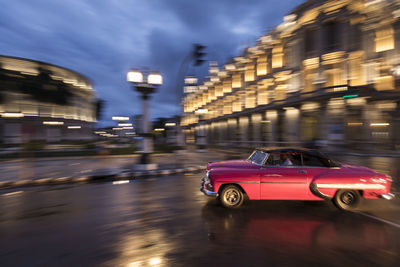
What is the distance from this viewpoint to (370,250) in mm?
3453

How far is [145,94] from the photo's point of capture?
41.9 ft

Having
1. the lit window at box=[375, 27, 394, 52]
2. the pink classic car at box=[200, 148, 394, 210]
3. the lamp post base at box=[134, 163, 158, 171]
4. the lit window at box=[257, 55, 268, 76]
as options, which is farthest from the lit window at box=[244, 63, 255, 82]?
the pink classic car at box=[200, 148, 394, 210]

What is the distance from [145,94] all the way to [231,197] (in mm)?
9179

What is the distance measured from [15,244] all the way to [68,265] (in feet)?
4.72

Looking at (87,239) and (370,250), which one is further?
(87,239)

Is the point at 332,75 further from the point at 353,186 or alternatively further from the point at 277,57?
the point at 353,186

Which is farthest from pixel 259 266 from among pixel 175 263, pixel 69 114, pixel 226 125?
pixel 69 114

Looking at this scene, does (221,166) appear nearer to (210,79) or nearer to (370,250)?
(370,250)

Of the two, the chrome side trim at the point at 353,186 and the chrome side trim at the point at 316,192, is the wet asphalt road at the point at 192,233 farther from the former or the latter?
the chrome side trim at the point at 353,186

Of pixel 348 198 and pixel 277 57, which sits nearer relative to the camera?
pixel 348 198

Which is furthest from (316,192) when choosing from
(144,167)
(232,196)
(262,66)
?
(262,66)

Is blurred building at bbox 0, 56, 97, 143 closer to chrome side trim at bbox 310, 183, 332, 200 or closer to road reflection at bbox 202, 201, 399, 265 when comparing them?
road reflection at bbox 202, 201, 399, 265

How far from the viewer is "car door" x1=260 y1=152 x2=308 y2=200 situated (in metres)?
5.09

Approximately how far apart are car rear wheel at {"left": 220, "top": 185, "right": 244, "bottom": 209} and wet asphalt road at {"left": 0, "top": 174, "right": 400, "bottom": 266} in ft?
0.61
